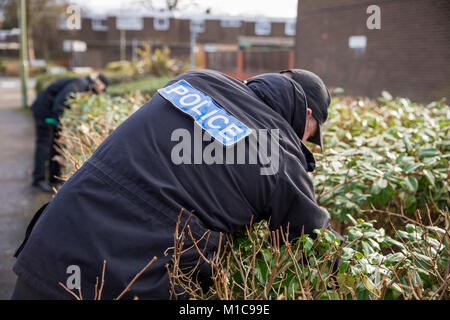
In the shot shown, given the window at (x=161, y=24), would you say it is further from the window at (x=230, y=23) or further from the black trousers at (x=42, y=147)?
the black trousers at (x=42, y=147)

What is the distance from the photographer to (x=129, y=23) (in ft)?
140

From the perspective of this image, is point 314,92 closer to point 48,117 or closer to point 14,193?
point 48,117

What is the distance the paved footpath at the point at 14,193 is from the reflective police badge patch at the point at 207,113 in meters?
2.73

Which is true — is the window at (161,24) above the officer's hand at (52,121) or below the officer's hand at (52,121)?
above

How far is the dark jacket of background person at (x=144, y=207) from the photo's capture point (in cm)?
170

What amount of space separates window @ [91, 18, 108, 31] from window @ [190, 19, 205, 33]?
972cm

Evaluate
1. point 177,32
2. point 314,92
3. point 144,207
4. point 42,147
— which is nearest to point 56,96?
point 42,147

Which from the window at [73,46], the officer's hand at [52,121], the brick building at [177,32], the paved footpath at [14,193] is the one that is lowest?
the paved footpath at [14,193]

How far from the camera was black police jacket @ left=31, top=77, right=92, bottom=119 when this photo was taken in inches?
244

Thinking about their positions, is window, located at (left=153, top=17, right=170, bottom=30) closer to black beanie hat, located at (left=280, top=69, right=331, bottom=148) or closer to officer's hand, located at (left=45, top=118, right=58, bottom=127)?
officer's hand, located at (left=45, top=118, right=58, bottom=127)

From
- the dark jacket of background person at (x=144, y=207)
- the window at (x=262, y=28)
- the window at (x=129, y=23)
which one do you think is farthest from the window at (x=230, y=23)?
the dark jacket of background person at (x=144, y=207)

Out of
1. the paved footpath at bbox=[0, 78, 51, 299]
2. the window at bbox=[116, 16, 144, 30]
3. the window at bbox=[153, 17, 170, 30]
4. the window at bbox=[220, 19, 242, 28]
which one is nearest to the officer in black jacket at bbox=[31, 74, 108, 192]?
the paved footpath at bbox=[0, 78, 51, 299]

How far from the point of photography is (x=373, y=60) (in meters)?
10.7
